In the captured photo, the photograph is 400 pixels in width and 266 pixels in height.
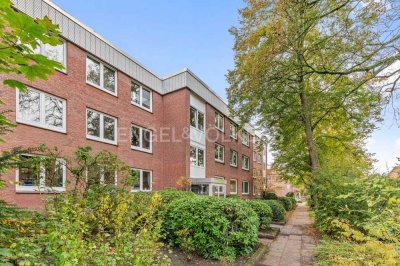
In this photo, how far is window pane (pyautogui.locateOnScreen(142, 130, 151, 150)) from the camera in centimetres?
1691

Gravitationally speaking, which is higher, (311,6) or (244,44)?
(244,44)

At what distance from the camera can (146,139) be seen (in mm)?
17188

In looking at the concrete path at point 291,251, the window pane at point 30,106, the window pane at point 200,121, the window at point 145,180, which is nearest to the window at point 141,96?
the window at point 145,180

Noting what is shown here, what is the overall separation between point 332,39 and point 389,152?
161 inches

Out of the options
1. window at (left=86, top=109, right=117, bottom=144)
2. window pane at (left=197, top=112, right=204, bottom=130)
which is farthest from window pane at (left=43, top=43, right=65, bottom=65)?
window pane at (left=197, top=112, right=204, bottom=130)

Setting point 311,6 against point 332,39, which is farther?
point 332,39

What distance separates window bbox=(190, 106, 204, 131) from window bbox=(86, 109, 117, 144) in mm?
6259

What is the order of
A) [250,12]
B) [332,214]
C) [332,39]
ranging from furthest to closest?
[250,12] < [332,214] < [332,39]

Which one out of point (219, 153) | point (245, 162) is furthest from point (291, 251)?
point (245, 162)

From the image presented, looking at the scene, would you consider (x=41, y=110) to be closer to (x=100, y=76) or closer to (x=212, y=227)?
(x=100, y=76)

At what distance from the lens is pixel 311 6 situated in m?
7.43

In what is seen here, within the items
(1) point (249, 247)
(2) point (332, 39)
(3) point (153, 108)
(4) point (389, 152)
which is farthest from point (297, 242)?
(3) point (153, 108)

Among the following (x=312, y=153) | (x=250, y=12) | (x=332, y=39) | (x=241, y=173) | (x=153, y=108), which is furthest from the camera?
(x=241, y=173)

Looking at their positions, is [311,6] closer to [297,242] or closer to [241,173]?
[297,242]
